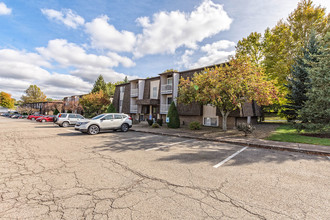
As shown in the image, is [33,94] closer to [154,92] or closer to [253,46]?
[154,92]

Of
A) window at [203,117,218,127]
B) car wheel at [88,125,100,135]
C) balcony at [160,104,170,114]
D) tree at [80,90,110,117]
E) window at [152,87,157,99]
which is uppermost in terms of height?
window at [152,87,157,99]

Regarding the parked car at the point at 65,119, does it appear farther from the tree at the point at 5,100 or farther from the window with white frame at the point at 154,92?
the tree at the point at 5,100

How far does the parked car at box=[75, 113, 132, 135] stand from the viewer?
11945mm

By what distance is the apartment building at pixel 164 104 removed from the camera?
16.6m

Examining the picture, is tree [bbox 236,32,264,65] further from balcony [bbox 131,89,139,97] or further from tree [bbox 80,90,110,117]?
tree [bbox 80,90,110,117]

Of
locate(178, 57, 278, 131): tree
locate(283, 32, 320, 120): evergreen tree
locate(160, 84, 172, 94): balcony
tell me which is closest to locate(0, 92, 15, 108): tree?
locate(160, 84, 172, 94): balcony

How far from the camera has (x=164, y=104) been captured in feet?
70.5

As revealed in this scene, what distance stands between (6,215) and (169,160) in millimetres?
4282

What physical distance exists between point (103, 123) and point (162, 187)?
33.9 ft

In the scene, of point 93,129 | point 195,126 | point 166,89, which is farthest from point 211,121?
point 93,129

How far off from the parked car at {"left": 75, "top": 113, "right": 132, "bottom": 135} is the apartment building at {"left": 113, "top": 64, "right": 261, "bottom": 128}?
5397 millimetres

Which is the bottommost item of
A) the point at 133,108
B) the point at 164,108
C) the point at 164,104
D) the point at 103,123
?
the point at 103,123


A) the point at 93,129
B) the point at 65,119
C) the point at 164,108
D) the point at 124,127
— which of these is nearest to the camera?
the point at 93,129

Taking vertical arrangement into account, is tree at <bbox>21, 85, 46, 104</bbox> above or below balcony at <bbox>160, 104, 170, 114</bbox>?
above
